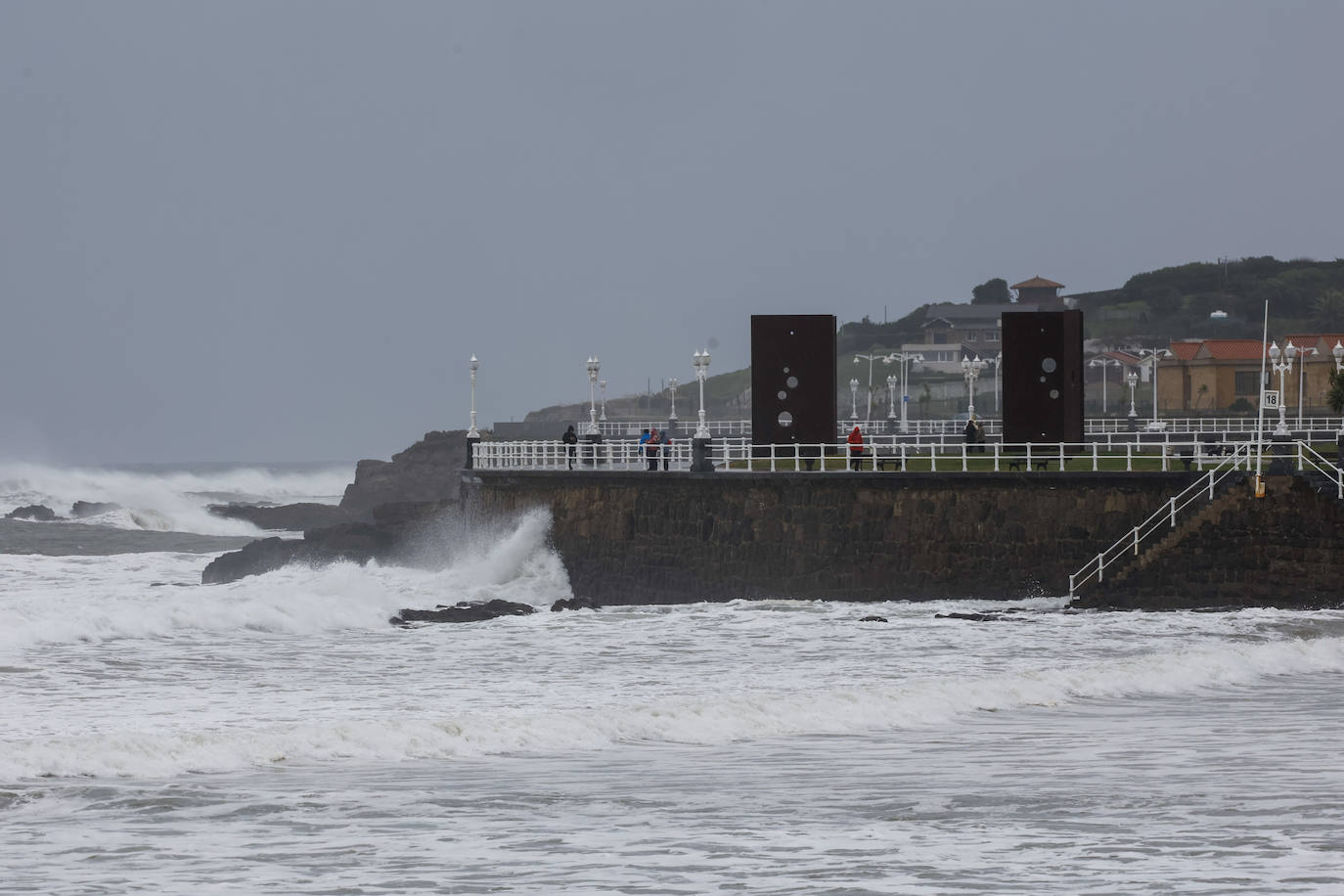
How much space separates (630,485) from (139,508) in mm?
66999

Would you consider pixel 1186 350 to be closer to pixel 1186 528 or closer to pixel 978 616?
pixel 1186 528

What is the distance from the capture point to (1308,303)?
549 ft

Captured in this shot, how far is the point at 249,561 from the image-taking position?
48031mm

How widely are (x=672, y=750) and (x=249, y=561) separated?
32.3 meters

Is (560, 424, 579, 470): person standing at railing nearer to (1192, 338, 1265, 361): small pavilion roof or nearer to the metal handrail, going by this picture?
the metal handrail

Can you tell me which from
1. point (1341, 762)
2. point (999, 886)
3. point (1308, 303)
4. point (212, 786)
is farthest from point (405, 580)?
point (1308, 303)

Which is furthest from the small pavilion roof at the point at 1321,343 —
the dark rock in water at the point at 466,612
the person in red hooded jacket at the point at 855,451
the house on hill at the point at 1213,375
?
the dark rock in water at the point at 466,612

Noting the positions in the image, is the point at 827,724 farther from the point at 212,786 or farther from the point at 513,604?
the point at 513,604

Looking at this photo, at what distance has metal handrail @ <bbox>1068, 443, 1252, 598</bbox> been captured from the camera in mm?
29828

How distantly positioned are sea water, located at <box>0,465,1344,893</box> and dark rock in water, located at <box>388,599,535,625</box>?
660mm

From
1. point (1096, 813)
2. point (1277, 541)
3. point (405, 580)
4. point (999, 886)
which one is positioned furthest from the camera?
point (405, 580)

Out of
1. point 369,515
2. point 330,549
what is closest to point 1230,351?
point 369,515

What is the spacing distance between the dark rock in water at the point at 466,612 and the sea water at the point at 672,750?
26.0 inches

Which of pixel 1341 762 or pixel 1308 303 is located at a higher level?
pixel 1308 303
